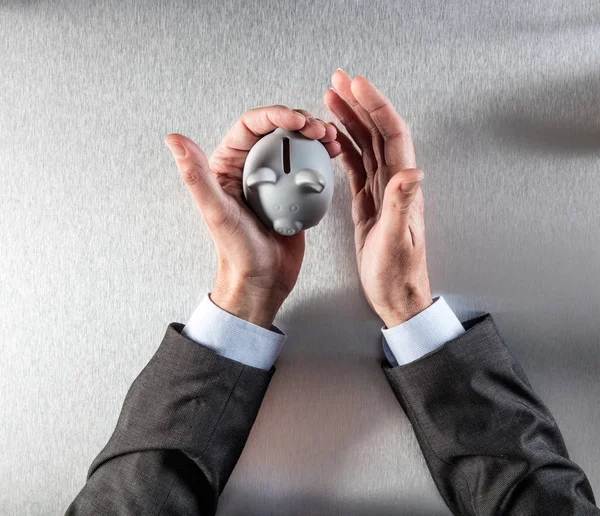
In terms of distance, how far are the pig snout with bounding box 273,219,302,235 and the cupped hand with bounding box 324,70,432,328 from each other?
0.22 ft

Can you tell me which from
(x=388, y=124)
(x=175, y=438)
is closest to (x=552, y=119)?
(x=388, y=124)

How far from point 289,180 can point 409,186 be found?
96mm

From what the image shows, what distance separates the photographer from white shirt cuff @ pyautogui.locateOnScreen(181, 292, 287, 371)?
19.4 inches

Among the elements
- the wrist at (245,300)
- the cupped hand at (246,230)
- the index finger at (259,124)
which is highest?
the index finger at (259,124)

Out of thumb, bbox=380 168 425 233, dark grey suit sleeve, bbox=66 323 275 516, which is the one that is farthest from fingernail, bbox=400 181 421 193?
dark grey suit sleeve, bbox=66 323 275 516

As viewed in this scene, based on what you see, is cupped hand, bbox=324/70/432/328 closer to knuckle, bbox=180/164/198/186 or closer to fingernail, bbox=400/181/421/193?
fingernail, bbox=400/181/421/193

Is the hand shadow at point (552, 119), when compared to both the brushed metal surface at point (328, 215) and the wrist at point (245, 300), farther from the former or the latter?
the wrist at point (245, 300)

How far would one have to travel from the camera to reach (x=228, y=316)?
1.63ft

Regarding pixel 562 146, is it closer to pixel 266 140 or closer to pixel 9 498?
pixel 266 140

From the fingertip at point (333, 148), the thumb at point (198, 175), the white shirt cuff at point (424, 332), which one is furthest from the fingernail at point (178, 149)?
the white shirt cuff at point (424, 332)

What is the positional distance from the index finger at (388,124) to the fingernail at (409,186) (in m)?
0.12

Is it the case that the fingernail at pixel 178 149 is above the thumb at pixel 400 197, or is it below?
above

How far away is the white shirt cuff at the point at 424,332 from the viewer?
49 cm

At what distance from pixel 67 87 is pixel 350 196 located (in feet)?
1.00
